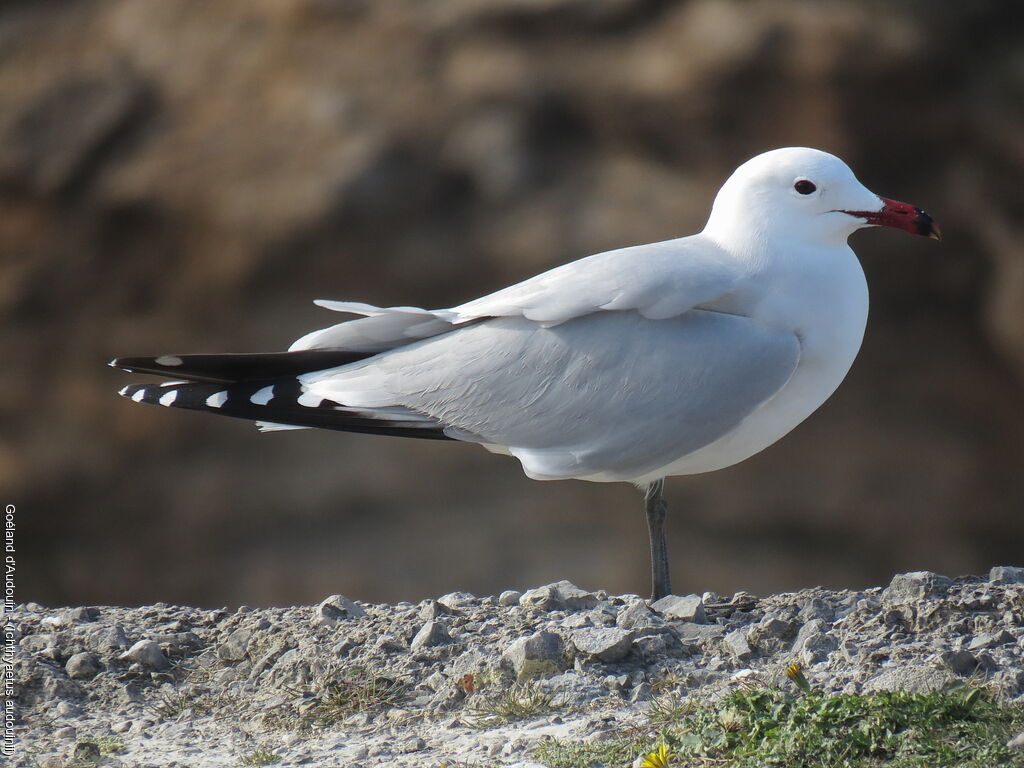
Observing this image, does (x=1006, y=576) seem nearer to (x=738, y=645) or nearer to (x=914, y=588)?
(x=914, y=588)

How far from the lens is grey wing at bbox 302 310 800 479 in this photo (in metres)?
2.81

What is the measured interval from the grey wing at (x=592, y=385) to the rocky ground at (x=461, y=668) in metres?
0.37

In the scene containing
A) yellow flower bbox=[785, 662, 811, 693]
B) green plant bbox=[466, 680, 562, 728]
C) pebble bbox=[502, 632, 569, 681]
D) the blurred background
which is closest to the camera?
yellow flower bbox=[785, 662, 811, 693]

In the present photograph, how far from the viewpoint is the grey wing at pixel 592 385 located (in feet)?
9.22

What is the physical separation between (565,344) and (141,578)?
178 inches

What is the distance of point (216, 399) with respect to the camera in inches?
119

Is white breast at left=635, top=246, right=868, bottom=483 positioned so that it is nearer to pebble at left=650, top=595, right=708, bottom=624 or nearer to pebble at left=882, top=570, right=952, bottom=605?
pebble at left=650, top=595, right=708, bottom=624

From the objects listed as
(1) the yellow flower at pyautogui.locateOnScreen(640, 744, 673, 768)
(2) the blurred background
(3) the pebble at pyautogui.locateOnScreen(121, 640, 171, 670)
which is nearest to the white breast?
(1) the yellow flower at pyautogui.locateOnScreen(640, 744, 673, 768)

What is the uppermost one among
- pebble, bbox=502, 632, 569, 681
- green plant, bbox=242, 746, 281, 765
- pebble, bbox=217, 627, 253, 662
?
pebble, bbox=217, 627, 253, 662

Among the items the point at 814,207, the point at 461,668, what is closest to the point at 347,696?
the point at 461,668

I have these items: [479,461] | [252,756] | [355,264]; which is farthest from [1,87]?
[252,756]

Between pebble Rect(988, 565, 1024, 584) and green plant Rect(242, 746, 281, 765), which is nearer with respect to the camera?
green plant Rect(242, 746, 281, 765)

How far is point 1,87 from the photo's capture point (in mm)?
6617

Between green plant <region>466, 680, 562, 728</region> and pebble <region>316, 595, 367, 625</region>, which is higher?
pebble <region>316, 595, 367, 625</region>
